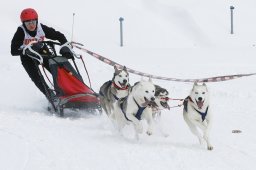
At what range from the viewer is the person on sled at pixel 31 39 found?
709 centimetres

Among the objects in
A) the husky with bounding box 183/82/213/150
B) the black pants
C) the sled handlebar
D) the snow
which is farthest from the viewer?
the black pants

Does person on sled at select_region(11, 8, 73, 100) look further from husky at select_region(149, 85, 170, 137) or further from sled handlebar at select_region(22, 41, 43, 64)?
husky at select_region(149, 85, 170, 137)

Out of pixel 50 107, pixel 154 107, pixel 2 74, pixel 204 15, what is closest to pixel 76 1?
pixel 204 15

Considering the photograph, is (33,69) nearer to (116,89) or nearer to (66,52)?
(66,52)

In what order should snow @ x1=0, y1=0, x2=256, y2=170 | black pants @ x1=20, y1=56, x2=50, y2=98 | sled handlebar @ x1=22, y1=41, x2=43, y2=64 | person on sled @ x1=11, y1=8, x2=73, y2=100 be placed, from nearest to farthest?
1. snow @ x1=0, y1=0, x2=256, y2=170
2. sled handlebar @ x1=22, y1=41, x2=43, y2=64
3. person on sled @ x1=11, y1=8, x2=73, y2=100
4. black pants @ x1=20, y1=56, x2=50, y2=98

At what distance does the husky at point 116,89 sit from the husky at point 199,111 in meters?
1.17

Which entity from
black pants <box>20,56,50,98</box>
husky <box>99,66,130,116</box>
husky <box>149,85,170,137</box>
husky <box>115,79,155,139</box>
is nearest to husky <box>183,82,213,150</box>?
husky <box>115,79,155,139</box>

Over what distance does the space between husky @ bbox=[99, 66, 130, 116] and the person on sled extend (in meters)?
0.83

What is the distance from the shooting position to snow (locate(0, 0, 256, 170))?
15.8ft

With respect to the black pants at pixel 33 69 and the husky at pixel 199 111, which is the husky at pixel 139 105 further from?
the black pants at pixel 33 69

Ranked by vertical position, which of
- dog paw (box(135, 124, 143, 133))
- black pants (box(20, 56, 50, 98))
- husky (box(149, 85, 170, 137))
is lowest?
dog paw (box(135, 124, 143, 133))

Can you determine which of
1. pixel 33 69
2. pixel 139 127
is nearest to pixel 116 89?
pixel 139 127

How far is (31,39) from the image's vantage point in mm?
7277

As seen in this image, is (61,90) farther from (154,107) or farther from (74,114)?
(154,107)
